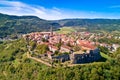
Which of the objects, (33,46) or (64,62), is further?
(33,46)

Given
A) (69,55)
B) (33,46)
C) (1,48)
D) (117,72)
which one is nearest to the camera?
(117,72)

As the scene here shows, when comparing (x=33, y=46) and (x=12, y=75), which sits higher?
(x=33, y=46)

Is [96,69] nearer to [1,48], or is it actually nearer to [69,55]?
[69,55]

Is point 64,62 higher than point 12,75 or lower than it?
higher

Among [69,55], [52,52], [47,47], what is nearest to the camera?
[69,55]

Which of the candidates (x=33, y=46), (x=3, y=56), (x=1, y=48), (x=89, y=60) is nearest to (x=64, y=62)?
(x=89, y=60)

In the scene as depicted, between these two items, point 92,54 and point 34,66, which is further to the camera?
point 92,54

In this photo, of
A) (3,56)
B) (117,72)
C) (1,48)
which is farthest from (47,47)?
(1,48)

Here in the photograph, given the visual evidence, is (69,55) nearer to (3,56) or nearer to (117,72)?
(117,72)

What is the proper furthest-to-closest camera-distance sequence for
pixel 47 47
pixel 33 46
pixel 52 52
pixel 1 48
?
pixel 1 48 < pixel 33 46 < pixel 47 47 < pixel 52 52
